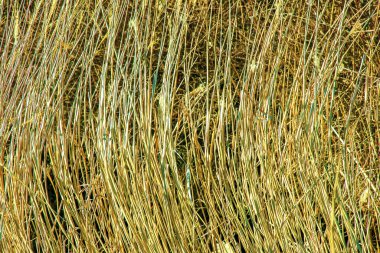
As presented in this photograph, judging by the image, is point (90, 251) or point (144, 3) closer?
point (90, 251)

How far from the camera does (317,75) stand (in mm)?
1229

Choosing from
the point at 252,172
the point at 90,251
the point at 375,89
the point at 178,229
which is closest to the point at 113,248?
the point at 90,251

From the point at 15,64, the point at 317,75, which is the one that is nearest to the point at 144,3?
the point at 15,64

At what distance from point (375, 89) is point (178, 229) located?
1.75 feet

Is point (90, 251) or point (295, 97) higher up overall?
point (295, 97)

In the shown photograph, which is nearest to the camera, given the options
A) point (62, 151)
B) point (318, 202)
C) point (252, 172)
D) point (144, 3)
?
point (318, 202)

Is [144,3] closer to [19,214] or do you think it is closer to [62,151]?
[62,151]

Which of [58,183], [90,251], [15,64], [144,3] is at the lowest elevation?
[90,251]

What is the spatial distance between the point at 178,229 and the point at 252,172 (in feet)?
0.59

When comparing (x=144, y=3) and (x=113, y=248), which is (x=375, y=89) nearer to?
(x=144, y=3)

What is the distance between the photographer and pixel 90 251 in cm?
126

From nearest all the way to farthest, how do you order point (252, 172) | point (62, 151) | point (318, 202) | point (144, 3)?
point (318, 202), point (252, 172), point (62, 151), point (144, 3)

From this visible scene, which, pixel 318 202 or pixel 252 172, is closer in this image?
pixel 318 202

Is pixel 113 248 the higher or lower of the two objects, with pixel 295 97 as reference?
lower
